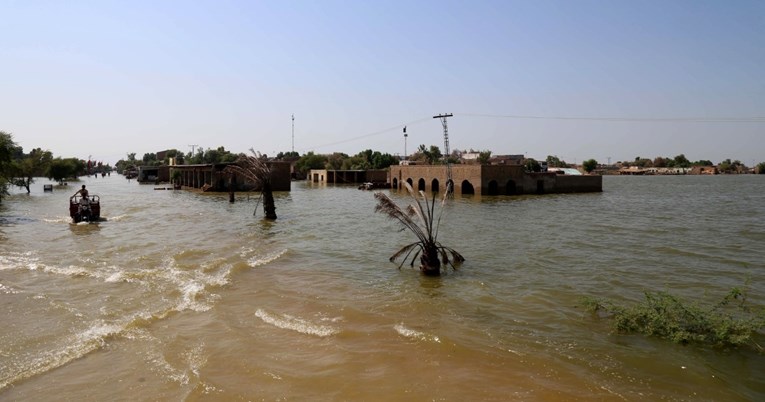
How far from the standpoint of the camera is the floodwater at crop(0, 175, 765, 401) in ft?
23.8

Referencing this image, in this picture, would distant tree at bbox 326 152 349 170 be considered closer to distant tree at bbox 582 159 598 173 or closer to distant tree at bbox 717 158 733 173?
distant tree at bbox 582 159 598 173

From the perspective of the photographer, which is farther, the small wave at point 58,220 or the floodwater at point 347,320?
the small wave at point 58,220

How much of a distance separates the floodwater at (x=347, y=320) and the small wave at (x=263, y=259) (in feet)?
0.22

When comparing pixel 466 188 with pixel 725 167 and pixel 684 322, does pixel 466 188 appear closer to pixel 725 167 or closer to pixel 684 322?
pixel 684 322

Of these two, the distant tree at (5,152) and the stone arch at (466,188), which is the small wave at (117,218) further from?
the stone arch at (466,188)

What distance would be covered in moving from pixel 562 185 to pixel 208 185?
137ft

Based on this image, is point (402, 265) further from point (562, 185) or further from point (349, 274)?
point (562, 185)

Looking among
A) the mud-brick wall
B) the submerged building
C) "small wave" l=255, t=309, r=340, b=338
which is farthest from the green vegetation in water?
the mud-brick wall

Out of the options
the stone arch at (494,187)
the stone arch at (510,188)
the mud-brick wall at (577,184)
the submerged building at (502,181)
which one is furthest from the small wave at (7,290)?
the mud-brick wall at (577,184)

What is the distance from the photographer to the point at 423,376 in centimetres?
759

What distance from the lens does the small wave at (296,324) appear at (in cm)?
949

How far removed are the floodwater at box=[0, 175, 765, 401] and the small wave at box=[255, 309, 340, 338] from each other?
0.07 metres

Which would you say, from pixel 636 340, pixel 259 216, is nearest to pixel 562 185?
Answer: pixel 259 216

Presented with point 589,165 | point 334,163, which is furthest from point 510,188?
point 589,165
